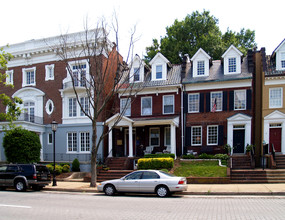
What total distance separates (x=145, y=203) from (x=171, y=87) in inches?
645

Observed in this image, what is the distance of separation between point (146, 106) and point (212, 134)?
256 inches

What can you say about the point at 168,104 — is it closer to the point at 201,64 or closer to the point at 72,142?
the point at 201,64

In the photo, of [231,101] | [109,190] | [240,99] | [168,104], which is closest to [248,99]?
[240,99]

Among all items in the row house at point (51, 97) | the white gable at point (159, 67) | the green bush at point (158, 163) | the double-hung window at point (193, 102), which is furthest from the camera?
the row house at point (51, 97)

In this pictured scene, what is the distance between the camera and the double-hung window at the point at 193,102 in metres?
27.6

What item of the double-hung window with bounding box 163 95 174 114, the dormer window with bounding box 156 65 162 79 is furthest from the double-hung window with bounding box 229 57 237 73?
the dormer window with bounding box 156 65 162 79

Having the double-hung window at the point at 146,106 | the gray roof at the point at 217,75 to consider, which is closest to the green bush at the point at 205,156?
the double-hung window at the point at 146,106

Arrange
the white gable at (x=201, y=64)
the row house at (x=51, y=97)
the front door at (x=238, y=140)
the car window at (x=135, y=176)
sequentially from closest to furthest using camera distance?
1. the car window at (x=135, y=176)
2. the front door at (x=238, y=140)
3. the white gable at (x=201, y=64)
4. the row house at (x=51, y=97)

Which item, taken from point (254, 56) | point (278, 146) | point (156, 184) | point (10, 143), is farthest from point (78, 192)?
point (254, 56)

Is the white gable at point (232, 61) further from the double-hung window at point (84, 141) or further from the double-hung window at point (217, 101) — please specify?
the double-hung window at point (84, 141)

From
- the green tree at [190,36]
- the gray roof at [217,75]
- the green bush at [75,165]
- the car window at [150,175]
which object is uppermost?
the green tree at [190,36]

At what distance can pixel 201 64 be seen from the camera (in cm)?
2838

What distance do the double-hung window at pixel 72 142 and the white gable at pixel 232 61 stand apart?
1525cm

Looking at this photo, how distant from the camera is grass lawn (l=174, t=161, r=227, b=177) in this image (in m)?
20.4
